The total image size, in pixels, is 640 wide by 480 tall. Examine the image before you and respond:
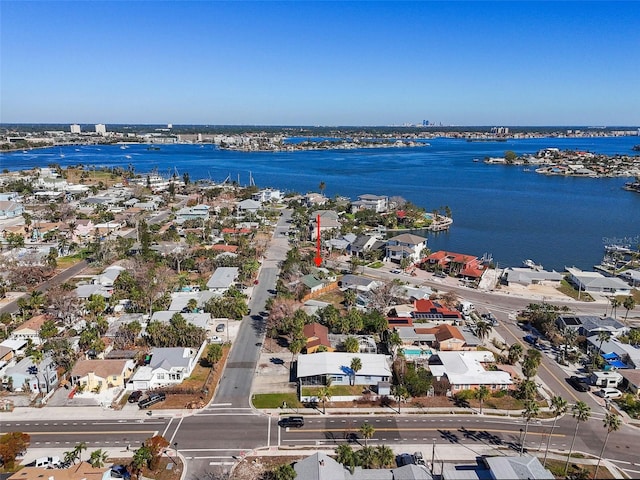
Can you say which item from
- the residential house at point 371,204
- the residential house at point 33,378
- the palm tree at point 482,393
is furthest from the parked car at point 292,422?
the residential house at point 371,204

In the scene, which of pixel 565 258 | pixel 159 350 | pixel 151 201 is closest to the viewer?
pixel 159 350

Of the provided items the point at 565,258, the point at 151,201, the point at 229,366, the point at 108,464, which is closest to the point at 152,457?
the point at 108,464

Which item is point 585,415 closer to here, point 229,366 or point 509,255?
point 229,366

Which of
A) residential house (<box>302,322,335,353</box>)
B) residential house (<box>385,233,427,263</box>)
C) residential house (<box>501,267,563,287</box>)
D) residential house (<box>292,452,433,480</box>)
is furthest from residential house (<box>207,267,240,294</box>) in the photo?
residential house (<box>501,267,563,287</box>)

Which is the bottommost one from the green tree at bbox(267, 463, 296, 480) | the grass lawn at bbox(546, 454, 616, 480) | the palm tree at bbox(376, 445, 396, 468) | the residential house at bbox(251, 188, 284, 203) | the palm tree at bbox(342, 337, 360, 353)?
the grass lawn at bbox(546, 454, 616, 480)

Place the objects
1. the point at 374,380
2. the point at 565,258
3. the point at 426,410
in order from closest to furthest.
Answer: the point at 426,410 < the point at 374,380 < the point at 565,258

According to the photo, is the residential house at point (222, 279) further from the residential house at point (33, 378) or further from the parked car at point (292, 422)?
the parked car at point (292, 422)

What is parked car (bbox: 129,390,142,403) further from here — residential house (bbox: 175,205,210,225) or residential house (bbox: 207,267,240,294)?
residential house (bbox: 175,205,210,225)
